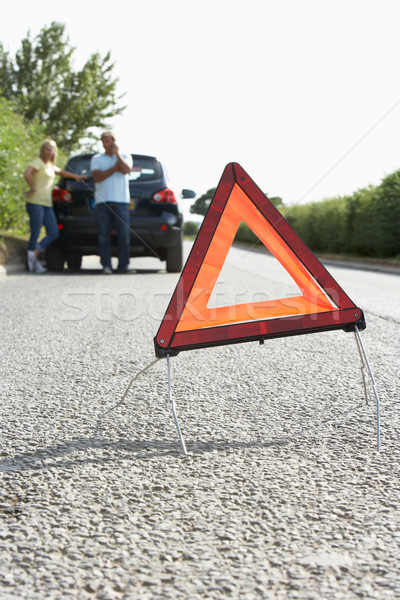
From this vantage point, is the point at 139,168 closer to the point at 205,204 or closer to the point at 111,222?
the point at 111,222

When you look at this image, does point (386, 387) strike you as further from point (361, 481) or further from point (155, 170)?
point (155, 170)

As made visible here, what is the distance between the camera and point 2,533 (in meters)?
1.89

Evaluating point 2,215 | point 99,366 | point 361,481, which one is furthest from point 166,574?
point 2,215

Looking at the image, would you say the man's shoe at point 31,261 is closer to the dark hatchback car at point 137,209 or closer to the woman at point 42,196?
the woman at point 42,196

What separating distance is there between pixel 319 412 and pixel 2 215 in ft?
39.4

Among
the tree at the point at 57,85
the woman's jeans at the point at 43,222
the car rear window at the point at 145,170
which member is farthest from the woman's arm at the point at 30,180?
the tree at the point at 57,85

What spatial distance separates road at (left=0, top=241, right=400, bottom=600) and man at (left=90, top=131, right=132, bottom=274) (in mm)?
5866

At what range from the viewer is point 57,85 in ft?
102

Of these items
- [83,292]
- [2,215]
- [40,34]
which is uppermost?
[40,34]

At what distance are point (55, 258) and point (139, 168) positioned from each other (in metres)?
2.13

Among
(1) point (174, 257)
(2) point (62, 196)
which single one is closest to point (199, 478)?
(2) point (62, 196)

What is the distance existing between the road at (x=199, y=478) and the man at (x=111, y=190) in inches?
231

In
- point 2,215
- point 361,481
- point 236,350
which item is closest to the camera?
point 361,481

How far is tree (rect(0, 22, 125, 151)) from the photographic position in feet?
99.9
